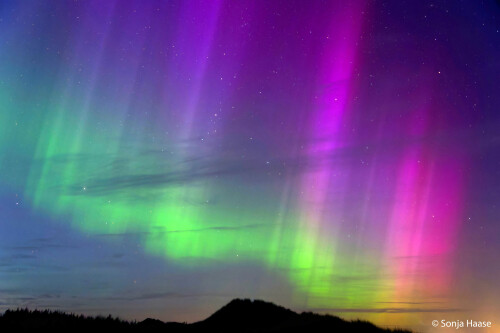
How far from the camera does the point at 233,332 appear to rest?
24875 millimetres

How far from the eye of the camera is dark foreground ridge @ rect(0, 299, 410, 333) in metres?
21.2

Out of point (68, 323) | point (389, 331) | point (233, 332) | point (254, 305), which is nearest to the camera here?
point (68, 323)


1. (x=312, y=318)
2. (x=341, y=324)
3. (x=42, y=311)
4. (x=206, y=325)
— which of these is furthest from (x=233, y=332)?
(x=42, y=311)

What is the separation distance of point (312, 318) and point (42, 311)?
12895 mm

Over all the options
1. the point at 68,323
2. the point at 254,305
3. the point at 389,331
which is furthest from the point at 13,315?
the point at 389,331

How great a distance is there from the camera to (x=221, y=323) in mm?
27094

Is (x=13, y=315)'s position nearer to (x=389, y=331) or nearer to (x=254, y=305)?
(x=254, y=305)

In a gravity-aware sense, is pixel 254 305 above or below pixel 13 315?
above

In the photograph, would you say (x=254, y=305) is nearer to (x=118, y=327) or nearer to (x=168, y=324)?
(x=168, y=324)

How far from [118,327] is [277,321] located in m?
8.32

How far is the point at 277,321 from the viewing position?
26391 millimetres

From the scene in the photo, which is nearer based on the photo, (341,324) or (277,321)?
(341,324)

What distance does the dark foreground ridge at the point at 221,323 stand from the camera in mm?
21234

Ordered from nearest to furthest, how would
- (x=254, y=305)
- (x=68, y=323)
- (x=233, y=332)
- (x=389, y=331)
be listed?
1. (x=68, y=323)
2. (x=389, y=331)
3. (x=233, y=332)
4. (x=254, y=305)
